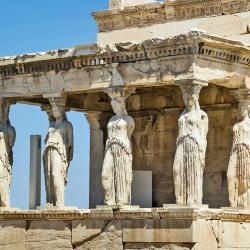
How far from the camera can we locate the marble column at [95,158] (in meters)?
20.5

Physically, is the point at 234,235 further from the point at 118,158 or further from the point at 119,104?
the point at 119,104

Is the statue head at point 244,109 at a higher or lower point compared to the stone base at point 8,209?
higher

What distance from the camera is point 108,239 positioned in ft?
58.6

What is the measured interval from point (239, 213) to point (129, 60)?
9.83 ft

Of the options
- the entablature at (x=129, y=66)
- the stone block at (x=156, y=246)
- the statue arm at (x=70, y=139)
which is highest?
the entablature at (x=129, y=66)

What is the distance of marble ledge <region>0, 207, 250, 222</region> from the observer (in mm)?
16922

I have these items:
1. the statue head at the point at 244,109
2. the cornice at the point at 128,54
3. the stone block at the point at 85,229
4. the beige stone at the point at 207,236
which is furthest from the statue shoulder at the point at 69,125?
the beige stone at the point at 207,236

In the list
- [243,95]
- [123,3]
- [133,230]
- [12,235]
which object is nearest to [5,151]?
[12,235]

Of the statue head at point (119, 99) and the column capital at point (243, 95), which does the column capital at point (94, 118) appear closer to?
the statue head at point (119, 99)

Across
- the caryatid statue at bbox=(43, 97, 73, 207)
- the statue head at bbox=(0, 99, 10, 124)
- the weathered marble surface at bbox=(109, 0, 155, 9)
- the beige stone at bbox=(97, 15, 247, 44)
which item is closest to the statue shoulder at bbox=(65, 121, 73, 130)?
the caryatid statue at bbox=(43, 97, 73, 207)

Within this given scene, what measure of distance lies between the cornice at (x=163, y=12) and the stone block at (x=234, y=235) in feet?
12.4

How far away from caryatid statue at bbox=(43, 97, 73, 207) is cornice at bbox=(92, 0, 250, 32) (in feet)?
7.55

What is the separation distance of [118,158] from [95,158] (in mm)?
2724

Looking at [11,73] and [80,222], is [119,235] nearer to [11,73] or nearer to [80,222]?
[80,222]
